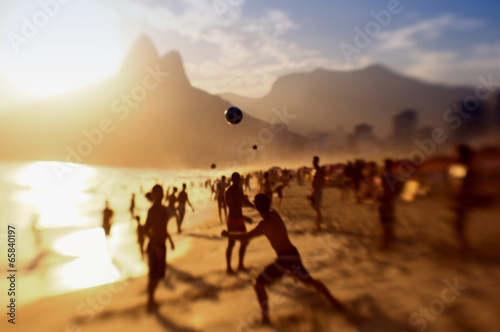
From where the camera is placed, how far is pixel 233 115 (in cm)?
1077

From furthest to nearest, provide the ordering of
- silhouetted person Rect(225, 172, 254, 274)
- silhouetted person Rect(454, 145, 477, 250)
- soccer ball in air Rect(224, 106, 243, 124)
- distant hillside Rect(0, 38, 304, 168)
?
distant hillside Rect(0, 38, 304, 168) < soccer ball in air Rect(224, 106, 243, 124) < silhouetted person Rect(225, 172, 254, 274) < silhouetted person Rect(454, 145, 477, 250)

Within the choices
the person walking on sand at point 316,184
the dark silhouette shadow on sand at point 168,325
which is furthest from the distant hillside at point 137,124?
the dark silhouette shadow on sand at point 168,325

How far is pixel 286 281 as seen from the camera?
5.24 m

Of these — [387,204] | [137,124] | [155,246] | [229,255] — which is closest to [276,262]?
[155,246]

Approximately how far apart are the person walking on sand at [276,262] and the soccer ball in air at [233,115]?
282 inches

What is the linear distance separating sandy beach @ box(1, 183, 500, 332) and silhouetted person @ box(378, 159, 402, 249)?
0.31 m

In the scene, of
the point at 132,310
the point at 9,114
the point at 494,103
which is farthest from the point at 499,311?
the point at 9,114

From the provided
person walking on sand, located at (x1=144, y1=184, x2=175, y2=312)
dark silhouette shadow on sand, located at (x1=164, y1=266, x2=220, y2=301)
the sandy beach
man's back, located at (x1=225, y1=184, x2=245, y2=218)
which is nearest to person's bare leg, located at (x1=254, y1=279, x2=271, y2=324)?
the sandy beach

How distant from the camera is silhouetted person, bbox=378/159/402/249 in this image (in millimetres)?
6641

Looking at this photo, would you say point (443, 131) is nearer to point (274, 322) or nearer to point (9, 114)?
point (274, 322)

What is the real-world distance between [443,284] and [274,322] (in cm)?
281

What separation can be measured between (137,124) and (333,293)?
16280cm

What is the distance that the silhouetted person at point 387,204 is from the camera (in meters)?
6.64

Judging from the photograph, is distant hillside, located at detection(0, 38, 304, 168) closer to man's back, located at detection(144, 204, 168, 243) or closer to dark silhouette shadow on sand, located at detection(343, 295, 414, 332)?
man's back, located at detection(144, 204, 168, 243)
